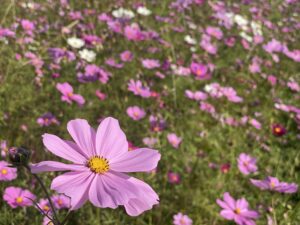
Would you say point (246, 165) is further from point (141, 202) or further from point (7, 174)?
Result: point (141, 202)

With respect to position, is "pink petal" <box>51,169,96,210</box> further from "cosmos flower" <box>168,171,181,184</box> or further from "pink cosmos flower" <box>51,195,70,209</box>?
"cosmos flower" <box>168,171,181,184</box>

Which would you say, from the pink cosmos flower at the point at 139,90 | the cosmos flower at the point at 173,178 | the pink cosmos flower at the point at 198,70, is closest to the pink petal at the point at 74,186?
the cosmos flower at the point at 173,178

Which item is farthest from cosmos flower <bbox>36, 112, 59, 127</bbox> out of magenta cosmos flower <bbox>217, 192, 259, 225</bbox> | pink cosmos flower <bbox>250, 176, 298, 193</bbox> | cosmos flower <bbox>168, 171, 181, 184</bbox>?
pink cosmos flower <bbox>250, 176, 298, 193</bbox>

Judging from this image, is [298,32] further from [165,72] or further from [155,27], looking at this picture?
[165,72]

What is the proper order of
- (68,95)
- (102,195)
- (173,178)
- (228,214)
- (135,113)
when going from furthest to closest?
(135,113), (68,95), (173,178), (228,214), (102,195)

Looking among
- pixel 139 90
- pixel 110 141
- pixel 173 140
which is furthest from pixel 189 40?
pixel 110 141

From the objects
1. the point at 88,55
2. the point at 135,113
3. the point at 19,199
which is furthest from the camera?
the point at 88,55

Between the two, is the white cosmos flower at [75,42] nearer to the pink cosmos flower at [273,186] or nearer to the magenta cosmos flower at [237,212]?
the magenta cosmos flower at [237,212]
